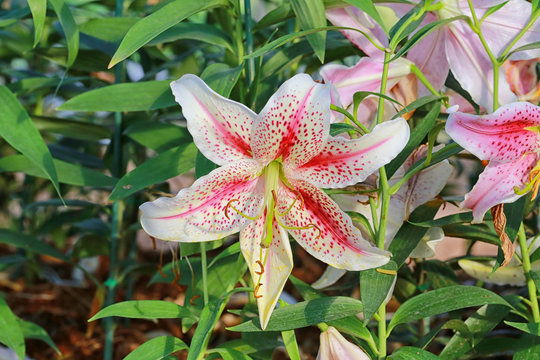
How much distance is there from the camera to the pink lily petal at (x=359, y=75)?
0.68 meters

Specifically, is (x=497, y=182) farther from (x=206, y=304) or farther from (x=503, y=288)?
(x=503, y=288)

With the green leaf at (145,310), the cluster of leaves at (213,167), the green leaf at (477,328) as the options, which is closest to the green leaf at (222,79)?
the cluster of leaves at (213,167)

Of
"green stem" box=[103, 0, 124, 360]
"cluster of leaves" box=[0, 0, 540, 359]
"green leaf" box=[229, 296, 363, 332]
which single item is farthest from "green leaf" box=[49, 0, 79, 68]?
"green leaf" box=[229, 296, 363, 332]

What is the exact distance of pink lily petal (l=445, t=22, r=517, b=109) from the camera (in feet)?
2.19

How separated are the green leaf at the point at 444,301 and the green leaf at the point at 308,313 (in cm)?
5

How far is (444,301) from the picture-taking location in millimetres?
598

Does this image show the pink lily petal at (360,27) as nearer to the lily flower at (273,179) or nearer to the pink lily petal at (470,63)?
the pink lily petal at (470,63)

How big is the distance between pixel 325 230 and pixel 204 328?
0.44ft

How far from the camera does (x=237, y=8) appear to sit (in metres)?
0.73

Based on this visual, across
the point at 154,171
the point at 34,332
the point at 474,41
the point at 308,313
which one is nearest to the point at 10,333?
the point at 34,332

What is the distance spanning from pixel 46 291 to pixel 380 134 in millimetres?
1124

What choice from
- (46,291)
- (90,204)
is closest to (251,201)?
(90,204)

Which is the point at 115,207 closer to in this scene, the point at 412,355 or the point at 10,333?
the point at 10,333

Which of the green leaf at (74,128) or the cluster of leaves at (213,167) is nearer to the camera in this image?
the cluster of leaves at (213,167)
